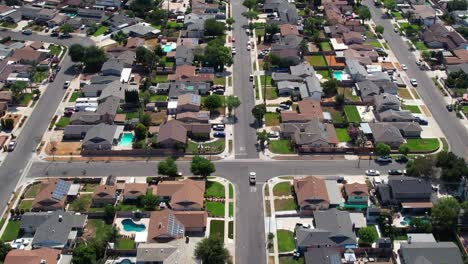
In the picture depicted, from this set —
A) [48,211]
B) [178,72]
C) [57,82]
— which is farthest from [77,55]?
[48,211]

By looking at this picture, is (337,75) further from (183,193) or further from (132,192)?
(132,192)

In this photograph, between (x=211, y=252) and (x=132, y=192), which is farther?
(x=132, y=192)

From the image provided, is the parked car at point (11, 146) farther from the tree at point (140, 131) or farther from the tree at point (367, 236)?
the tree at point (367, 236)

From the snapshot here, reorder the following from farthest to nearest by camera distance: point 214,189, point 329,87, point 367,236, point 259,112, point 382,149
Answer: point 329,87 < point 259,112 < point 382,149 < point 214,189 < point 367,236

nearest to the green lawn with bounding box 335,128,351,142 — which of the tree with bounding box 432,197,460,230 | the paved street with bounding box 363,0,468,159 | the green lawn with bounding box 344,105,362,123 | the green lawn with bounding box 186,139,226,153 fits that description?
the green lawn with bounding box 344,105,362,123

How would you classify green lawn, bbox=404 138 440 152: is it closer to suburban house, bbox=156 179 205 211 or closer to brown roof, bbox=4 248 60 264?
suburban house, bbox=156 179 205 211

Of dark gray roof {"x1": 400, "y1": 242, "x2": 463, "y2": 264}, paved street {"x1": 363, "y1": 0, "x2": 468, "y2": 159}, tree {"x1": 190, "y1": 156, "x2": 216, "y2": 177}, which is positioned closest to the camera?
dark gray roof {"x1": 400, "y1": 242, "x2": 463, "y2": 264}

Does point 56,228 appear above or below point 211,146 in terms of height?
below

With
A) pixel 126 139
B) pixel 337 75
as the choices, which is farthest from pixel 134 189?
pixel 337 75
